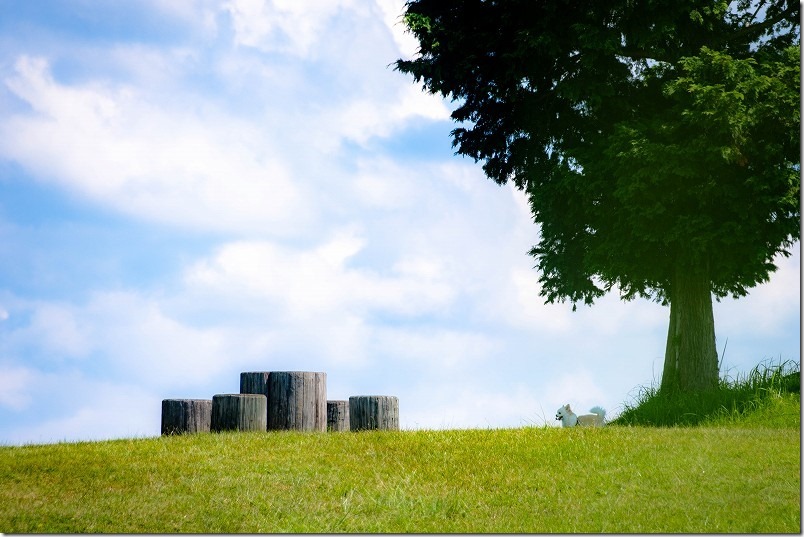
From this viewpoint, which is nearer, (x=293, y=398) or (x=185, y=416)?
(x=185, y=416)

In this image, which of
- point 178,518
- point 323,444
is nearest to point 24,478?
point 178,518

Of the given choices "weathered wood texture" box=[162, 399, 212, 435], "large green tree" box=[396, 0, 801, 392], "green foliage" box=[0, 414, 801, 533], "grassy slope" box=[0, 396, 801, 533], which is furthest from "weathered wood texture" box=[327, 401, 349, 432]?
"large green tree" box=[396, 0, 801, 392]

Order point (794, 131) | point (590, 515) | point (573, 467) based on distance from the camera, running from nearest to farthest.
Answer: point (590, 515)
point (573, 467)
point (794, 131)

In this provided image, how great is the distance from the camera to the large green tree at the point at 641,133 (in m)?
14.9

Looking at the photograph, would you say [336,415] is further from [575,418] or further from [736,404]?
[736,404]

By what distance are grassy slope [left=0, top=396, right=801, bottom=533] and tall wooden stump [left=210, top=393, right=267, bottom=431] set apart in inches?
11.7

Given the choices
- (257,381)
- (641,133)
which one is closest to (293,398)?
(257,381)

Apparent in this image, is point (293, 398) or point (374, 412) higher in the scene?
point (293, 398)

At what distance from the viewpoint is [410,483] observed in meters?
9.62

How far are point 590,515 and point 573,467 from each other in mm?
1931

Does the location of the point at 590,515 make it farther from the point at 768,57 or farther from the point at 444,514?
the point at 768,57

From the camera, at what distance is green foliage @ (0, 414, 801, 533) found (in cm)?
822

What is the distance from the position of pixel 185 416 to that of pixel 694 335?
1110 centimetres

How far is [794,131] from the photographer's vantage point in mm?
14750
